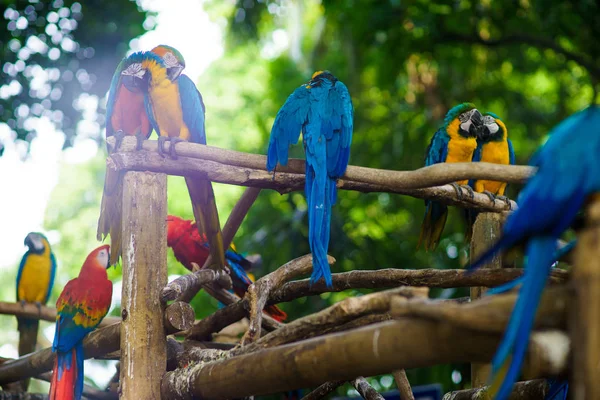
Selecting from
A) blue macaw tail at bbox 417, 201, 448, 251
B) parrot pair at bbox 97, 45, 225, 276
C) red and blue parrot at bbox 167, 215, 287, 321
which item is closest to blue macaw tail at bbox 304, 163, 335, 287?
parrot pair at bbox 97, 45, 225, 276

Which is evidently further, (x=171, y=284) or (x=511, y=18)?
(x=511, y=18)

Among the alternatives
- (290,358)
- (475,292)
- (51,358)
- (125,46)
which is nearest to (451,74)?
(125,46)

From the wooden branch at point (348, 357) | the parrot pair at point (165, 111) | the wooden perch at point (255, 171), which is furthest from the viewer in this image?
the parrot pair at point (165, 111)

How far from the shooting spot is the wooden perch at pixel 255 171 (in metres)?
2.10

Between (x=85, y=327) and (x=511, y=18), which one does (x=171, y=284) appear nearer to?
(x=85, y=327)

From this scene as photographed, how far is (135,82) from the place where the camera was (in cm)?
295

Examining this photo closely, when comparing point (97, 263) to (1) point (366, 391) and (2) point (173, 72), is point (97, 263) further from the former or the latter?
(1) point (366, 391)

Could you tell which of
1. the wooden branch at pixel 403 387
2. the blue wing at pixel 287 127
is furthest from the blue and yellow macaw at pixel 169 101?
the wooden branch at pixel 403 387

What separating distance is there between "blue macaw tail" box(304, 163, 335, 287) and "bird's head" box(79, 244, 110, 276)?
3.65ft

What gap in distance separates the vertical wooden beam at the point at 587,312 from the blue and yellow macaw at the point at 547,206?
5 cm

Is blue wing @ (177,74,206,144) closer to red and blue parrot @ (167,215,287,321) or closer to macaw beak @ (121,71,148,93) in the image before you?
macaw beak @ (121,71,148,93)

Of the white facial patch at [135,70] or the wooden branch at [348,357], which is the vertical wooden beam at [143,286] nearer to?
the wooden branch at [348,357]

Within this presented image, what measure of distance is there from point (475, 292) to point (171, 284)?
4.37 ft

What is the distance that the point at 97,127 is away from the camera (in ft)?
16.5
